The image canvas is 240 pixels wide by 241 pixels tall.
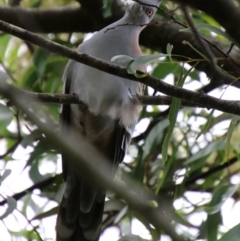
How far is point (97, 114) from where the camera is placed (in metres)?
2.03

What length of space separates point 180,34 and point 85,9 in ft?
1.41

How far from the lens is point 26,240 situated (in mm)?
2102

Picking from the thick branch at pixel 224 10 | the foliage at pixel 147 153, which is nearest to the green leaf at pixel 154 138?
the foliage at pixel 147 153

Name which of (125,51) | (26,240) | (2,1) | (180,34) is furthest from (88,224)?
(2,1)

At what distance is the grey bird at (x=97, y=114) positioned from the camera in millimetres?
2008

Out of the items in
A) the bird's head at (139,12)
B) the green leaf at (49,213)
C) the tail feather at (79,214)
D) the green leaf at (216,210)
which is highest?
the bird's head at (139,12)

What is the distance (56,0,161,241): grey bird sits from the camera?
2.01 m

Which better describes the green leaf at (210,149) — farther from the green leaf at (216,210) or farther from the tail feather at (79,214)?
the tail feather at (79,214)

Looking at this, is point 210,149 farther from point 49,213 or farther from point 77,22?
point 77,22

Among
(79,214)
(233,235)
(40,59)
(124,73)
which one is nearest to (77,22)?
(40,59)

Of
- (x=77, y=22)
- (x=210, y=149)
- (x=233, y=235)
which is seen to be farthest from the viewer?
(x=77, y=22)

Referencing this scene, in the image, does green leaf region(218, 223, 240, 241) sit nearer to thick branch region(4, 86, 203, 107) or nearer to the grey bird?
thick branch region(4, 86, 203, 107)

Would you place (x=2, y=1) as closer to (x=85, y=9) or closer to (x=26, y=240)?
(x=85, y=9)

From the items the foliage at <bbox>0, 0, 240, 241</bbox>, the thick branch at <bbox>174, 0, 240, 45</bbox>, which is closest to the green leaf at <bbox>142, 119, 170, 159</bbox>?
the foliage at <bbox>0, 0, 240, 241</bbox>
